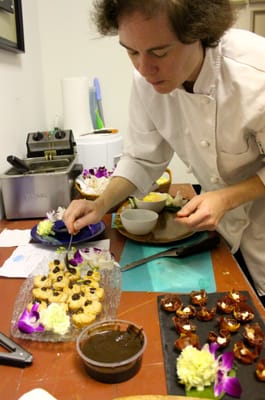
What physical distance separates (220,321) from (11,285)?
0.51m

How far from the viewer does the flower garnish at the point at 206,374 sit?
61 centimetres

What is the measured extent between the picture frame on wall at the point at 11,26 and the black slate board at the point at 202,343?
4.08 ft

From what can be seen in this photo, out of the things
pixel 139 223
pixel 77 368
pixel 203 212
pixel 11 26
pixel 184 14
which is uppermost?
pixel 11 26

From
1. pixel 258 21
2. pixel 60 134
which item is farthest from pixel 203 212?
pixel 258 21

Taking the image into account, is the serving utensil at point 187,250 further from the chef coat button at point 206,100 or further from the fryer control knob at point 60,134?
the fryer control knob at point 60,134

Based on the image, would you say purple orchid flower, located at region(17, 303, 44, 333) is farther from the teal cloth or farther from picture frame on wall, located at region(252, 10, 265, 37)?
picture frame on wall, located at region(252, 10, 265, 37)

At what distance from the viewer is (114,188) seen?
1188mm

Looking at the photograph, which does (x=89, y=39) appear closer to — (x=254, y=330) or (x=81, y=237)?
(x=81, y=237)

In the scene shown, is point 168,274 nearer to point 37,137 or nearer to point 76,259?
point 76,259

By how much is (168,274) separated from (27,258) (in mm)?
404

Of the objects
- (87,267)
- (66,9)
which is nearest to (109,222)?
(87,267)

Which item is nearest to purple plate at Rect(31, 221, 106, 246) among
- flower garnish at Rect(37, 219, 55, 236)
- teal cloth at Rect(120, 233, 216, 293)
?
flower garnish at Rect(37, 219, 55, 236)

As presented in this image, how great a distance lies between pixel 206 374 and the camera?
0.62 m

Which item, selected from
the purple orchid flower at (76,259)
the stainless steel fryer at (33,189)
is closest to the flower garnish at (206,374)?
the purple orchid flower at (76,259)
